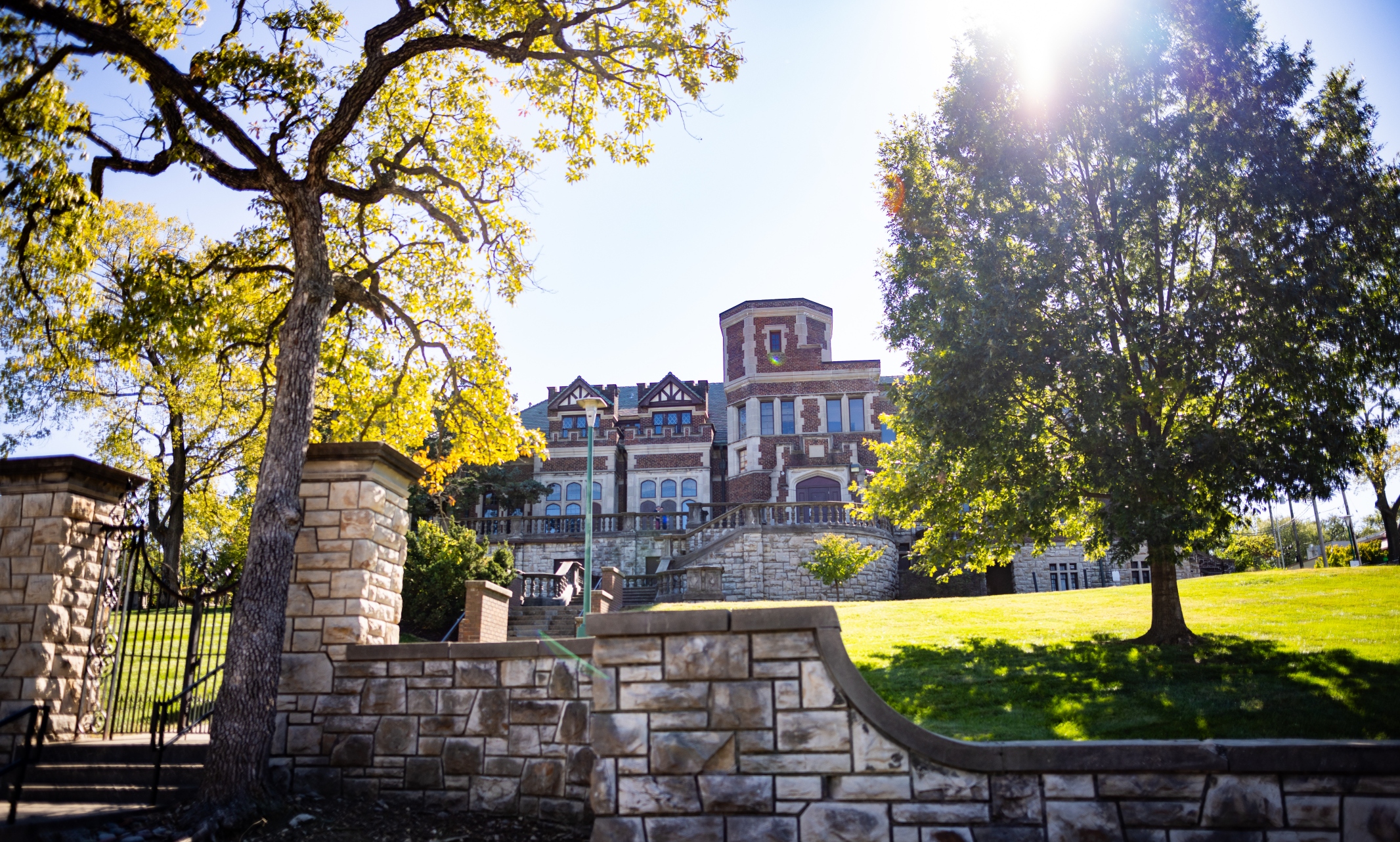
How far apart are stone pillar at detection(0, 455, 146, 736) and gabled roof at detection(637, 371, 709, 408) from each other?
112 feet

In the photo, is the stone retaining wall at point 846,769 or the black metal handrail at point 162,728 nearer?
the stone retaining wall at point 846,769

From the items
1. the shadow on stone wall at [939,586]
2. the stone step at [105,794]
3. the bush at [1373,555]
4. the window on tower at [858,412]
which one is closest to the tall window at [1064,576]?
the shadow on stone wall at [939,586]

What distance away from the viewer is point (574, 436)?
4250 cm

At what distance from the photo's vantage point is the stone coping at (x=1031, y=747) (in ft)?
17.3

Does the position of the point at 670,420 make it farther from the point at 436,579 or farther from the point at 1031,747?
the point at 1031,747

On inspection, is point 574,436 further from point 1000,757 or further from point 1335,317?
point 1000,757

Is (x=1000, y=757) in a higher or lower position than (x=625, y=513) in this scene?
lower

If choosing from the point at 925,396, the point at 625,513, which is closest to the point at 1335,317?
the point at 925,396

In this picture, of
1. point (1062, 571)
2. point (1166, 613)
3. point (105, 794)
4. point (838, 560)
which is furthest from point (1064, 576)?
point (105, 794)

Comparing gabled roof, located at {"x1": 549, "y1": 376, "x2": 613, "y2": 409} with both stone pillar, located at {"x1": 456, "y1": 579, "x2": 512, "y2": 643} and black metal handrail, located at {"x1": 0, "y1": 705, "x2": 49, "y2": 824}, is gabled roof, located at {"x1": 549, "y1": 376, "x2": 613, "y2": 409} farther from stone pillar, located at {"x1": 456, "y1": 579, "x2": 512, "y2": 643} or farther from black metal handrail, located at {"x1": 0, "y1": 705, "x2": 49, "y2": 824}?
black metal handrail, located at {"x1": 0, "y1": 705, "x2": 49, "y2": 824}

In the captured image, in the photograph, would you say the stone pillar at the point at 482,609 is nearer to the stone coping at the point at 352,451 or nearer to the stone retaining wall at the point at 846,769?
the stone coping at the point at 352,451

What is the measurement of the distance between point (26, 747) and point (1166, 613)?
1392 cm

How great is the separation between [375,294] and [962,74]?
9.97m

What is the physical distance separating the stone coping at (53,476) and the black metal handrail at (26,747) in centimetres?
211
